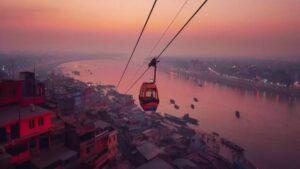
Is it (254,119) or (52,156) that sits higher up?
(52,156)

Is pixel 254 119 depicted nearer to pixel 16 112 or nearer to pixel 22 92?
pixel 22 92

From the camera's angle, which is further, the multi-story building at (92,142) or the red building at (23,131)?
the multi-story building at (92,142)

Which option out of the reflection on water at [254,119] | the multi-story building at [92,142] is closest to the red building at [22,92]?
the multi-story building at [92,142]

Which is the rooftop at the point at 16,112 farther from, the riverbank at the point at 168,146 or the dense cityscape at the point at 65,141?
the riverbank at the point at 168,146

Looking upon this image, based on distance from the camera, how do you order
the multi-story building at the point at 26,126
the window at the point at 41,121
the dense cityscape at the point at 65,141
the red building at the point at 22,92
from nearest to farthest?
the multi-story building at the point at 26,126, the dense cityscape at the point at 65,141, the window at the point at 41,121, the red building at the point at 22,92

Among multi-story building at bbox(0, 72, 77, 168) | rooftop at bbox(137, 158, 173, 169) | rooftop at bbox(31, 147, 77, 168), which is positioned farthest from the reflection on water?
multi-story building at bbox(0, 72, 77, 168)

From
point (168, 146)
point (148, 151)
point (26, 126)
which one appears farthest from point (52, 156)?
point (168, 146)

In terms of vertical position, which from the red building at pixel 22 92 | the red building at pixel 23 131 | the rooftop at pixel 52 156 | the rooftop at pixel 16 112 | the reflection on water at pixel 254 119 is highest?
the red building at pixel 22 92

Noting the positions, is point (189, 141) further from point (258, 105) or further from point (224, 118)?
point (258, 105)

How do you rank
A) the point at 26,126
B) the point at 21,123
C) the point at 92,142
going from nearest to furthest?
the point at 21,123 < the point at 26,126 < the point at 92,142
